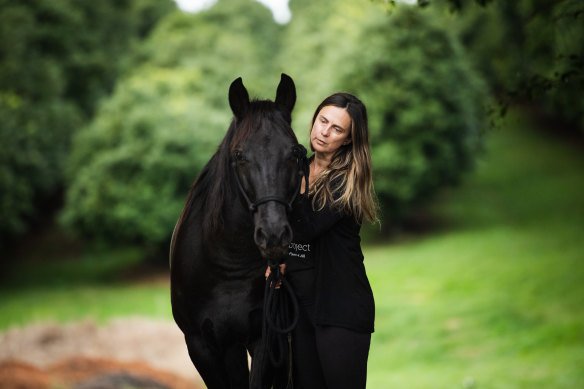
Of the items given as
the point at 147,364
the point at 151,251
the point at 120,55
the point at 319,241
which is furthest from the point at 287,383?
the point at 120,55

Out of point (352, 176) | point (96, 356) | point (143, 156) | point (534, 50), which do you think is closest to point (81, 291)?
point (143, 156)

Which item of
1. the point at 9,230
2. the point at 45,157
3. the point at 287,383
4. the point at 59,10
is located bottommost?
the point at 287,383

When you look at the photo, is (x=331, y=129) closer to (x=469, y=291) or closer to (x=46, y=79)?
(x=469, y=291)

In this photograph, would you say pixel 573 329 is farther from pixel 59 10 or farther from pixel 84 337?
pixel 59 10

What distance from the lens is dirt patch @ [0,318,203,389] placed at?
26.3 feet

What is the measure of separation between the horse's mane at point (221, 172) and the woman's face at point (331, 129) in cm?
25

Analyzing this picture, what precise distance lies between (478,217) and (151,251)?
58.5 ft

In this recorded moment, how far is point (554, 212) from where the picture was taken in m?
29.3

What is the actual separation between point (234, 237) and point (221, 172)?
15.8 inches

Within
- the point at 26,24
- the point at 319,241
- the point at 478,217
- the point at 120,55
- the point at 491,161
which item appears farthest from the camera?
the point at 491,161

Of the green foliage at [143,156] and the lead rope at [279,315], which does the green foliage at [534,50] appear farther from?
the green foliage at [143,156]

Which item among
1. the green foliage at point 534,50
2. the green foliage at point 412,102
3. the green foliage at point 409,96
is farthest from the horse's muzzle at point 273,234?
the green foliage at point 412,102

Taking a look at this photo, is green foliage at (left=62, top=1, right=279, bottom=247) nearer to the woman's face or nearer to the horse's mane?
the horse's mane

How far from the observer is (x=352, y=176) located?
10.8 feet
